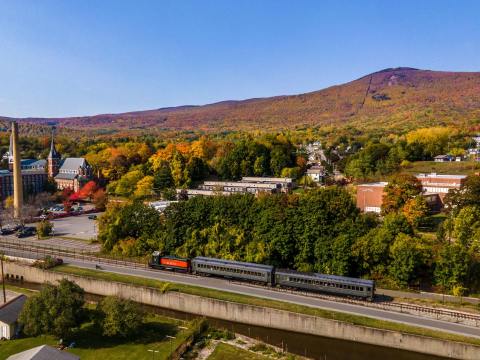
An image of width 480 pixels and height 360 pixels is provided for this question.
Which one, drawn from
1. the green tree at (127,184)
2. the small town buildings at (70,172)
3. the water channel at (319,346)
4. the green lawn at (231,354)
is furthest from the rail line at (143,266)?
the small town buildings at (70,172)

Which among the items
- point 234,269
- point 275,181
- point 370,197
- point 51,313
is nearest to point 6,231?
point 234,269

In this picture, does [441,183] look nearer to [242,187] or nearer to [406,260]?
[406,260]

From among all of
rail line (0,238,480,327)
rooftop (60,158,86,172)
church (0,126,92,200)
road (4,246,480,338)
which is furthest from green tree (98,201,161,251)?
rooftop (60,158,86,172)

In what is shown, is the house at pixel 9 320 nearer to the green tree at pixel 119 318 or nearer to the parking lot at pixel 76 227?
the green tree at pixel 119 318

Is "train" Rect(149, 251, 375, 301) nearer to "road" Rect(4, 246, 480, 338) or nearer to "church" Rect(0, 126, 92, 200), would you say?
"road" Rect(4, 246, 480, 338)

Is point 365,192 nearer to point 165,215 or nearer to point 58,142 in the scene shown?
point 165,215

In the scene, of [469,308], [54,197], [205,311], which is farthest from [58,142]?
[469,308]
